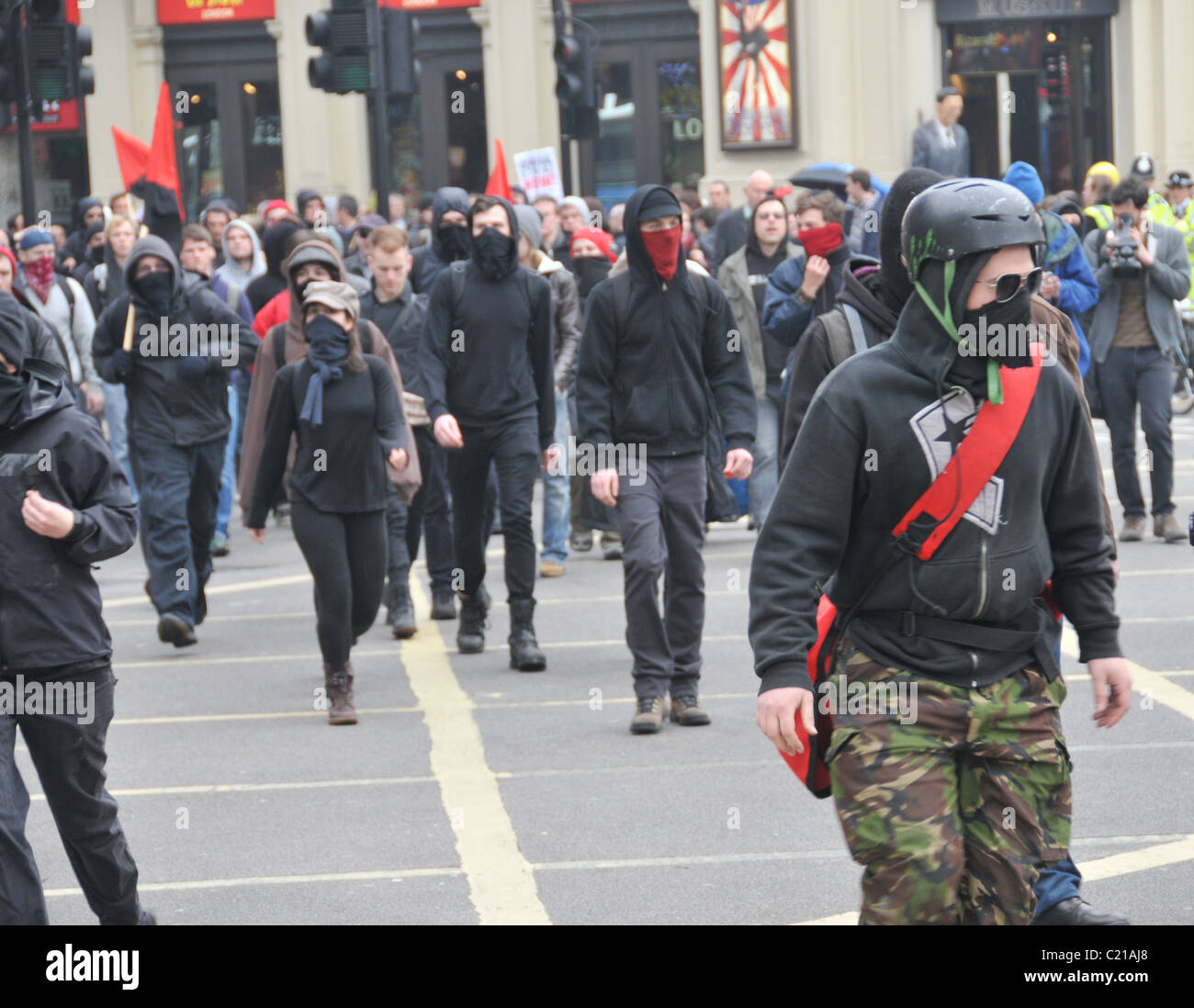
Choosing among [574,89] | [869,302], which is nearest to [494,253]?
[869,302]

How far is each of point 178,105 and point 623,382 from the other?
2833 centimetres

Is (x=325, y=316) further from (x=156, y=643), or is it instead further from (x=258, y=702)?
(x=156, y=643)

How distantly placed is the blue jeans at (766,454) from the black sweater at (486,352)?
2.90 m

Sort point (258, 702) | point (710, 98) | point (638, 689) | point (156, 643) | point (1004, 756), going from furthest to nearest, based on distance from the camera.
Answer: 1. point (710, 98)
2. point (156, 643)
3. point (258, 702)
4. point (638, 689)
5. point (1004, 756)

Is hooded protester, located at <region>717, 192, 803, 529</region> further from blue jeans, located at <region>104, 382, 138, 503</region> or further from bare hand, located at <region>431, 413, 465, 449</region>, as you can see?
blue jeans, located at <region>104, 382, 138, 503</region>

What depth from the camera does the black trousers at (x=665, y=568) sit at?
7.77 m

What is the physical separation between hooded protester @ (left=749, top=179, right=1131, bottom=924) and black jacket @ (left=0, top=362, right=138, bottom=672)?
193 cm

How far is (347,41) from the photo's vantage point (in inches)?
615

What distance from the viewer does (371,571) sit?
327 inches

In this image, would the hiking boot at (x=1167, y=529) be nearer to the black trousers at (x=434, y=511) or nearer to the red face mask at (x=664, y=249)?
the black trousers at (x=434, y=511)

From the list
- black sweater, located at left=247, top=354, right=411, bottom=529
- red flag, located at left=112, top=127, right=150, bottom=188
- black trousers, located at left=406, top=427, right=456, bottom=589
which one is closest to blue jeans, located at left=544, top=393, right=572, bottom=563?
black trousers, located at left=406, top=427, right=456, bottom=589

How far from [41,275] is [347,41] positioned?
11.1 ft

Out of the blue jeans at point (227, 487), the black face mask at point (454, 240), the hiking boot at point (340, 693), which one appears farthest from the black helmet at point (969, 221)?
the blue jeans at point (227, 487)
